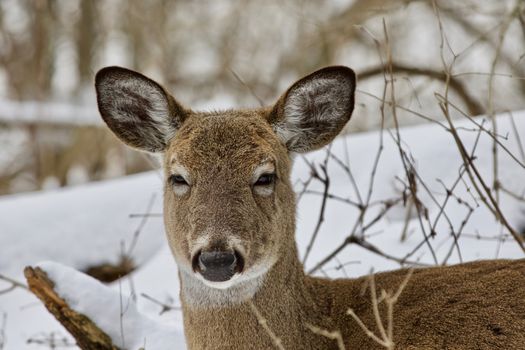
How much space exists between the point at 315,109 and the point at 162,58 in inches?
476

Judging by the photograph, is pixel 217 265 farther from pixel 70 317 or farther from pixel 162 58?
pixel 162 58

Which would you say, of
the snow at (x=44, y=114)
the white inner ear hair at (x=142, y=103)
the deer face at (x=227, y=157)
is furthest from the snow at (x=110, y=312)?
the snow at (x=44, y=114)

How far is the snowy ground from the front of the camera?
445cm

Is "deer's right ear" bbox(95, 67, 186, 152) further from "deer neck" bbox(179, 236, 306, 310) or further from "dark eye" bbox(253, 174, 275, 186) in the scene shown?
"deer neck" bbox(179, 236, 306, 310)

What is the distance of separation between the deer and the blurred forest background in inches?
244

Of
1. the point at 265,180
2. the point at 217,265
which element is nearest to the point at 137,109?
the point at 265,180

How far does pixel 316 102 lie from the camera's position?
3.93 m

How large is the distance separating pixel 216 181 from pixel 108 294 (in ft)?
4.39

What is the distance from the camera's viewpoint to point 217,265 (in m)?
3.08

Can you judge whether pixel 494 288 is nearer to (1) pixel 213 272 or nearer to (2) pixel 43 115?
(1) pixel 213 272

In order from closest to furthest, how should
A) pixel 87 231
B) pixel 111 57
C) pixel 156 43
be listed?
pixel 87 231
pixel 156 43
pixel 111 57

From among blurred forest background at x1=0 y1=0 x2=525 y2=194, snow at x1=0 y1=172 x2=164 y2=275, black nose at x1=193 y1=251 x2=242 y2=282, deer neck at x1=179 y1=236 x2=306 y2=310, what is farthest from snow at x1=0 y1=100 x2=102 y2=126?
black nose at x1=193 y1=251 x2=242 y2=282

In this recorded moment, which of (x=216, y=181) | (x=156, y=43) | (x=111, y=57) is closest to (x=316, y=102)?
(x=216, y=181)

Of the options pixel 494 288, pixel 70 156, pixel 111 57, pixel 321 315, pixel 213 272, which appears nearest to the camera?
pixel 213 272
